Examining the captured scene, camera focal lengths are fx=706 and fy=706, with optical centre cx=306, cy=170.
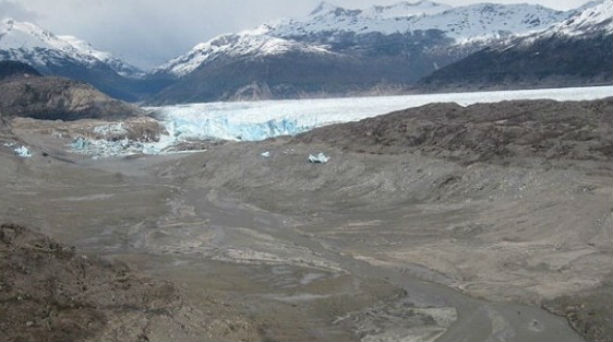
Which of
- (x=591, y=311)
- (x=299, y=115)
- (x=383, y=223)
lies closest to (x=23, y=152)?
(x=299, y=115)

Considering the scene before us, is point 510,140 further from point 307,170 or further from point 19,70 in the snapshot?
point 19,70

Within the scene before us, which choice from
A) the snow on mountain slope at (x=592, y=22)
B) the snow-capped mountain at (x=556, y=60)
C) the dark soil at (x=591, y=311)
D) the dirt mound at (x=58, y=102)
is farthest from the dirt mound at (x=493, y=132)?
the snow on mountain slope at (x=592, y=22)

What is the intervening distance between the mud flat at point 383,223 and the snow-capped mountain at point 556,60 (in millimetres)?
Answer: 111073

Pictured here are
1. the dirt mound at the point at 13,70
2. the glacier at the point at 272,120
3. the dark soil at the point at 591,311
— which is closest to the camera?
the dark soil at the point at 591,311

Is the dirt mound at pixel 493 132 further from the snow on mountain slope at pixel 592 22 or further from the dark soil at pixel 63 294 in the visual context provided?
the snow on mountain slope at pixel 592 22

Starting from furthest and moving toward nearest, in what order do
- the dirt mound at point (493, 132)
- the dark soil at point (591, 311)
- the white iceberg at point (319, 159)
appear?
1. the white iceberg at point (319, 159)
2. the dirt mound at point (493, 132)
3. the dark soil at point (591, 311)

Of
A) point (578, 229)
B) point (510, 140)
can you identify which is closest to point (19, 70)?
point (510, 140)

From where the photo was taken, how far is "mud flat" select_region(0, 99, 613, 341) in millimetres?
19844

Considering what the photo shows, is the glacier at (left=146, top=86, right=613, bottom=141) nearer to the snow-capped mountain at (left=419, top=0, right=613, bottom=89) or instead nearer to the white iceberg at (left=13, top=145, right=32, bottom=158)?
the white iceberg at (left=13, top=145, right=32, bottom=158)

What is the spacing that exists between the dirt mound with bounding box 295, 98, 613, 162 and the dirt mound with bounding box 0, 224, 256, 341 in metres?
26.1

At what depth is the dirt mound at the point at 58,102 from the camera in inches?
4929

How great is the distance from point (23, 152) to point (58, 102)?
62.7m

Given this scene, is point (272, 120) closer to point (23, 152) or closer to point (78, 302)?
point (23, 152)

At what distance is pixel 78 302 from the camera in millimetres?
15977
